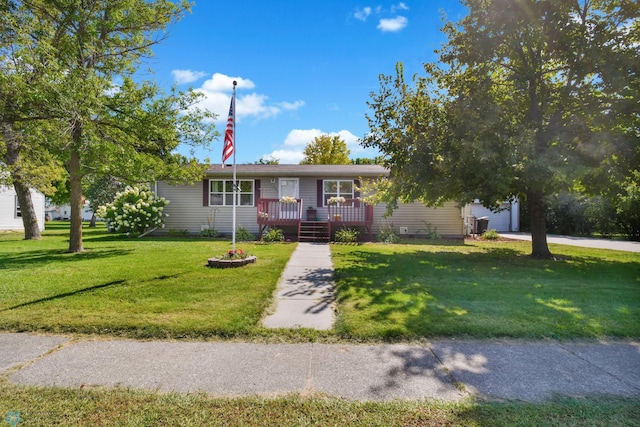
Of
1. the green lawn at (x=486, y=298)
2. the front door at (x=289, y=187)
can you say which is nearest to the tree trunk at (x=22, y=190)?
the front door at (x=289, y=187)

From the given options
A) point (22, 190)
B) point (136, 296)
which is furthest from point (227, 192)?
point (136, 296)

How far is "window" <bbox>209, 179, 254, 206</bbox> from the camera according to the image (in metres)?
15.9

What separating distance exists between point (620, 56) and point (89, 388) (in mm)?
10837

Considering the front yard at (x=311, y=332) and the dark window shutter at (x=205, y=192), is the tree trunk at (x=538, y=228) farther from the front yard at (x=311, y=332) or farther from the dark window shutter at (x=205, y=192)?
the dark window shutter at (x=205, y=192)

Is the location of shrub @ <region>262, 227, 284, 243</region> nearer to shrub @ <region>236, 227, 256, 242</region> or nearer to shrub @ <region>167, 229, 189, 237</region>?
shrub @ <region>236, 227, 256, 242</region>

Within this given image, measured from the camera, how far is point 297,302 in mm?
4910

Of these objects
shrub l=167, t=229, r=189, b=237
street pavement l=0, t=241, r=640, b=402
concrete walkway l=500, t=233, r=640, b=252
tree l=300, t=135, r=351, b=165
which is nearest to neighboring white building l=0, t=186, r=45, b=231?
shrub l=167, t=229, r=189, b=237

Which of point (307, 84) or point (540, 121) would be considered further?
point (307, 84)

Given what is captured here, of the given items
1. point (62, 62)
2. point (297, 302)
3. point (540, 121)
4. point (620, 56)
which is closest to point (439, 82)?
point (540, 121)

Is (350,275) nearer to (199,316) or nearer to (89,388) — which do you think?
(199,316)

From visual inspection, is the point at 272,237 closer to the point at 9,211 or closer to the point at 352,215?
the point at 352,215

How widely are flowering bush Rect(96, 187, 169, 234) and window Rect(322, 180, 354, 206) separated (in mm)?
7168

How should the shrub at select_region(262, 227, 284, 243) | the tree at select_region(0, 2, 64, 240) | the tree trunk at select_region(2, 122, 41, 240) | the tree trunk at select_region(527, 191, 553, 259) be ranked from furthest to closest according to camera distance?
the shrub at select_region(262, 227, 284, 243) → the tree trunk at select_region(2, 122, 41, 240) → the tree trunk at select_region(527, 191, 553, 259) → the tree at select_region(0, 2, 64, 240)

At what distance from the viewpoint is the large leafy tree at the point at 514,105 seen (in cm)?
761
